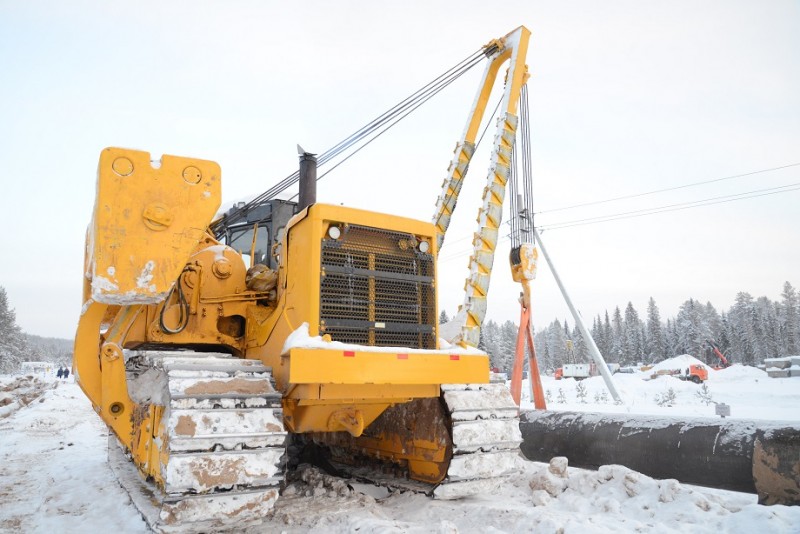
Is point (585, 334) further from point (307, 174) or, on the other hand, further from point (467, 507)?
point (467, 507)

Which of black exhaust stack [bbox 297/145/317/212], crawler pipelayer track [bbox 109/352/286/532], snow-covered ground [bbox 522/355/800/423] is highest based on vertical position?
black exhaust stack [bbox 297/145/317/212]

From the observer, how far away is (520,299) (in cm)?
932

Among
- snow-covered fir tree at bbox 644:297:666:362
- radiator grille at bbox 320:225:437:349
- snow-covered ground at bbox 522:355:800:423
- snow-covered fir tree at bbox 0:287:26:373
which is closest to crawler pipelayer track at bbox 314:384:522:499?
radiator grille at bbox 320:225:437:349

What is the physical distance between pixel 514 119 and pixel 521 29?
199 cm

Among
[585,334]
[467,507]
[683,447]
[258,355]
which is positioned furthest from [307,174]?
[585,334]

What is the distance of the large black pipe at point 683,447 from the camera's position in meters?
4.01

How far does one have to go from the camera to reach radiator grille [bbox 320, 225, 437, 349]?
427cm

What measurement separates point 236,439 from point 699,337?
79.8 metres

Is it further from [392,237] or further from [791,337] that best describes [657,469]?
[791,337]

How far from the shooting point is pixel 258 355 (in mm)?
4969

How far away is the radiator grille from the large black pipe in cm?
214

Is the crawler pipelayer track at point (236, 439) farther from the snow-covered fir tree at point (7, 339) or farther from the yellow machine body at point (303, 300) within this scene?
the snow-covered fir tree at point (7, 339)

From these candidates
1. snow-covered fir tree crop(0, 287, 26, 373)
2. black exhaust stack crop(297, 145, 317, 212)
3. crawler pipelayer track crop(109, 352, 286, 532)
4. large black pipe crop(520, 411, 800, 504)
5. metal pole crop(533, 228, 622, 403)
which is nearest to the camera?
crawler pipelayer track crop(109, 352, 286, 532)

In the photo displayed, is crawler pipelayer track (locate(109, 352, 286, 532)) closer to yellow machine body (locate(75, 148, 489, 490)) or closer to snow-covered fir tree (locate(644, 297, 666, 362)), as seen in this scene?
yellow machine body (locate(75, 148, 489, 490))
